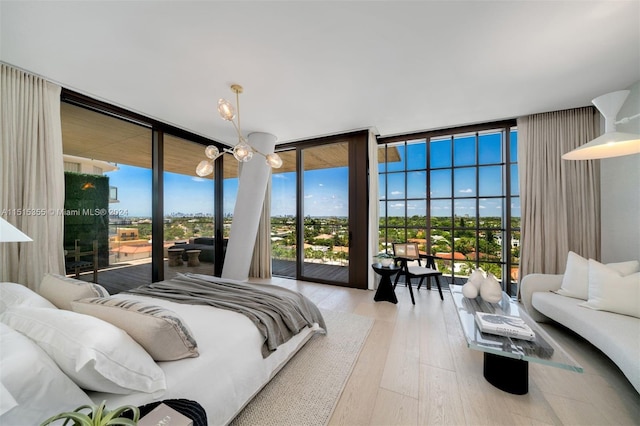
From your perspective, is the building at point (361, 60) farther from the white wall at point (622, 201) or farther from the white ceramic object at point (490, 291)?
the white ceramic object at point (490, 291)

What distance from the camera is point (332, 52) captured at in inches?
78.8

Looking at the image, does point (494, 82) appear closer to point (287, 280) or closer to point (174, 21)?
point (174, 21)

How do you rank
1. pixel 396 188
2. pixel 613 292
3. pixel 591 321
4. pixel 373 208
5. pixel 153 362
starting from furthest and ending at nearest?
pixel 396 188, pixel 373 208, pixel 613 292, pixel 591 321, pixel 153 362

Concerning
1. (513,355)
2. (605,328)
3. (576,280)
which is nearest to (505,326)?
(513,355)

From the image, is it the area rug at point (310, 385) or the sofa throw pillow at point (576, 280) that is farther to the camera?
the sofa throw pillow at point (576, 280)

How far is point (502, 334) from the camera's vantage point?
1.67m

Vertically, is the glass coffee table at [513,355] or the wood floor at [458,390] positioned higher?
the glass coffee table at [513,355]

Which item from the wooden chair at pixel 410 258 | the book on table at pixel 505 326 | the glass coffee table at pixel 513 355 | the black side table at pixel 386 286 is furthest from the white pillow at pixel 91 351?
the wooden chair at pixel 410 258

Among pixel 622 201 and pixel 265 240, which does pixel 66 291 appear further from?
pixel 622 201

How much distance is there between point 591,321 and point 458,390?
126 cm

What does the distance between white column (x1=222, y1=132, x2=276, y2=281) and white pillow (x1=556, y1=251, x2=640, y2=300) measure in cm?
401

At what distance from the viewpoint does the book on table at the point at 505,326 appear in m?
1.62

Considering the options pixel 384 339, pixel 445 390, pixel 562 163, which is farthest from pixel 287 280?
pixel 562 163

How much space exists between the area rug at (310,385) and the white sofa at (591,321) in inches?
69.6
